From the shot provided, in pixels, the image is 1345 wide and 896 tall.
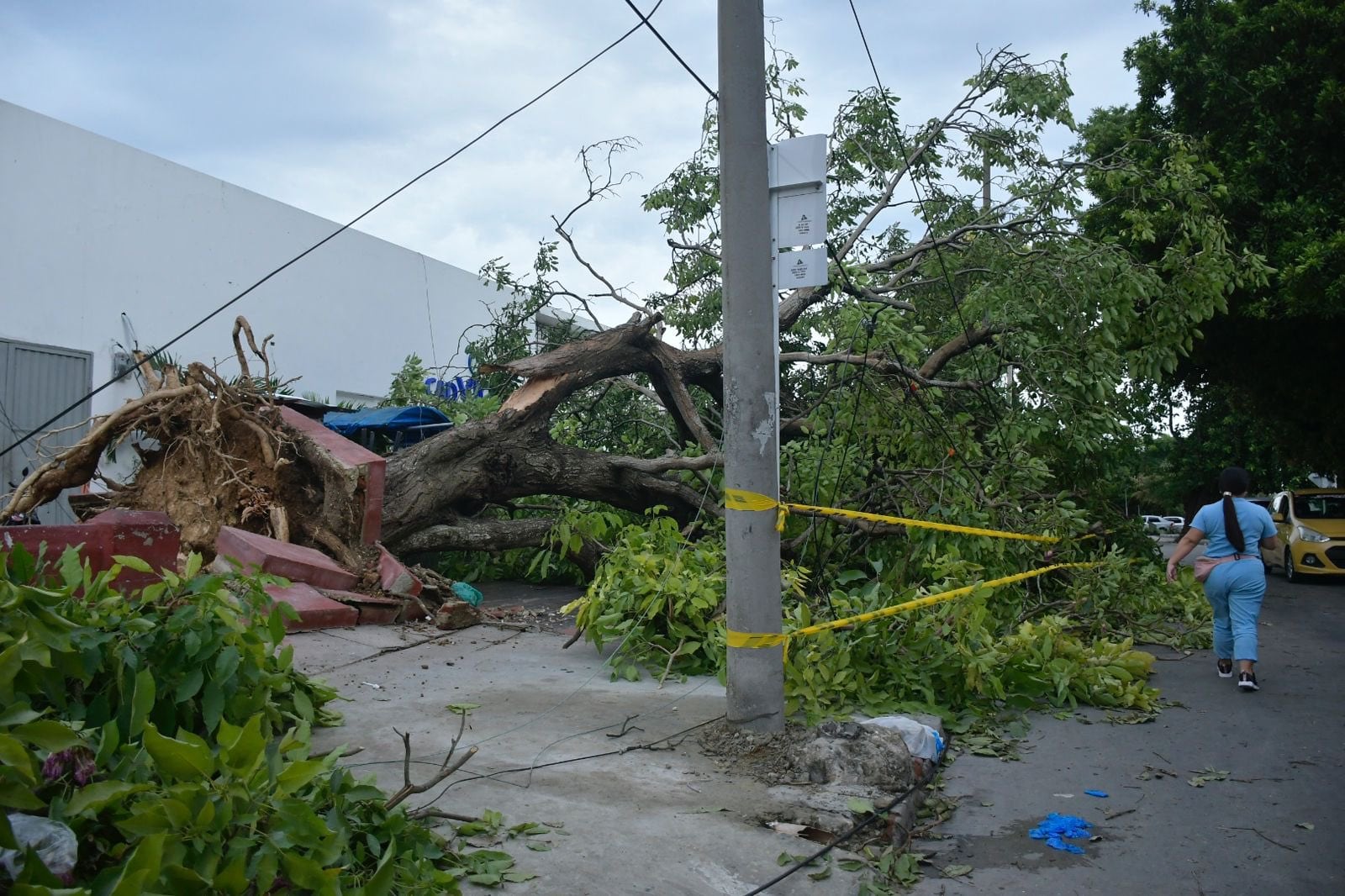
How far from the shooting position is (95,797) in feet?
7.50

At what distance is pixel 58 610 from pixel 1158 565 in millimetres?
10394

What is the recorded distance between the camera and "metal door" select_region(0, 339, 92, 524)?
11.6 meters

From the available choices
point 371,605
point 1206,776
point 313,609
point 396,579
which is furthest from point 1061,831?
point 396,579

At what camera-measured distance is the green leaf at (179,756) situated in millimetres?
2305

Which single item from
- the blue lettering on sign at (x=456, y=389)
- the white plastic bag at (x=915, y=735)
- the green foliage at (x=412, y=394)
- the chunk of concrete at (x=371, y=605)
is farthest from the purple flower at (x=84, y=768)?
the blue lettering on sign at (x=456, y=389)

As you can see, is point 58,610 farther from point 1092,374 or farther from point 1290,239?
point 1290,239

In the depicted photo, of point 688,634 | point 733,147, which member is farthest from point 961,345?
point 733,147

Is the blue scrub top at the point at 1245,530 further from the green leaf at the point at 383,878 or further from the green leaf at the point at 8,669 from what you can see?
the green leaf at the point at 8,669

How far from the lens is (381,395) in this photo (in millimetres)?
18812

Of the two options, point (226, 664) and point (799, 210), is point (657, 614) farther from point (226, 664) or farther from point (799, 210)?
point (226, 664)

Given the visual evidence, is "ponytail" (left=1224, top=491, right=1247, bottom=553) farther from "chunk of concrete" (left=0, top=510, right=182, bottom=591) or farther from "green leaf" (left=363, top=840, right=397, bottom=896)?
"chunk of concrete" (left=0, top=510, right=182, bottom=591)

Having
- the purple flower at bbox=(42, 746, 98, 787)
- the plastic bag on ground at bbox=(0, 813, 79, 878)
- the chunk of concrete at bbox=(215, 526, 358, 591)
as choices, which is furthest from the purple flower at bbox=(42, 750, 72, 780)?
the chunk of concrete at bbox=(215, 526, 358, 591)

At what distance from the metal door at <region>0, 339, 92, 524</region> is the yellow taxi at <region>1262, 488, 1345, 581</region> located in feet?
55.2

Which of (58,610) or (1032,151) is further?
(1032,151)
